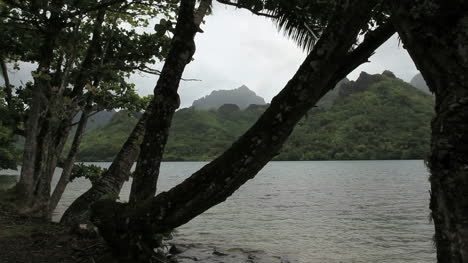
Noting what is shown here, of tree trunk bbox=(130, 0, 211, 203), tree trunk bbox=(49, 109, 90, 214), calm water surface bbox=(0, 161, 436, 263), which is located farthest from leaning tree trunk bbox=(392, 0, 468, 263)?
calm water surface bbox=(0, 161, 436, 263)

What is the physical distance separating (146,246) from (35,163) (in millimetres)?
8072

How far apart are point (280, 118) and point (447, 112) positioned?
6.63ft

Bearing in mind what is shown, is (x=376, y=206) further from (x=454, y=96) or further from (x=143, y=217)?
(x=454, y=96)

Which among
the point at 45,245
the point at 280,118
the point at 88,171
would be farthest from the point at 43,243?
the point at 280,118

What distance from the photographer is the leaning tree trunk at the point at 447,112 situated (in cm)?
203

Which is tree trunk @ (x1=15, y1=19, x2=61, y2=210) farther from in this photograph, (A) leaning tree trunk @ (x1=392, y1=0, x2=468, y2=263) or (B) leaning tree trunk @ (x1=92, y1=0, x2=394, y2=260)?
(A) leaning tree trunk @ (x1=392, y1=0, x2=468, y2=263)

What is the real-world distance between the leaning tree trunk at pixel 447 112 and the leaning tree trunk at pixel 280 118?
1414 mm

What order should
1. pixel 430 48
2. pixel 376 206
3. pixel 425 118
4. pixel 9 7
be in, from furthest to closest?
pixel 425 118 < pixel 376 206 < pixel 9 7 < pixel 430 48

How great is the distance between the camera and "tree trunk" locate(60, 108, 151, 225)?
869 cm

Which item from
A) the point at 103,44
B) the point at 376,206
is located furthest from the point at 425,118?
the point at 103,44

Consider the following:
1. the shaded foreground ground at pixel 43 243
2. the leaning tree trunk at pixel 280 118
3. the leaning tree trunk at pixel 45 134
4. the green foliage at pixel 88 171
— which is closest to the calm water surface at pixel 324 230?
the green foliage at pixel 88 171

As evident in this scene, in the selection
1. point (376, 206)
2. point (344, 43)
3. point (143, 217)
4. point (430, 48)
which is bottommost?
point (376, 206)

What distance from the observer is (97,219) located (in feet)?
19.6

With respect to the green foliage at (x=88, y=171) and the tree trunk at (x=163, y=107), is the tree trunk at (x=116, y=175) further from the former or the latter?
the green foliage at (x=88, y=171)
